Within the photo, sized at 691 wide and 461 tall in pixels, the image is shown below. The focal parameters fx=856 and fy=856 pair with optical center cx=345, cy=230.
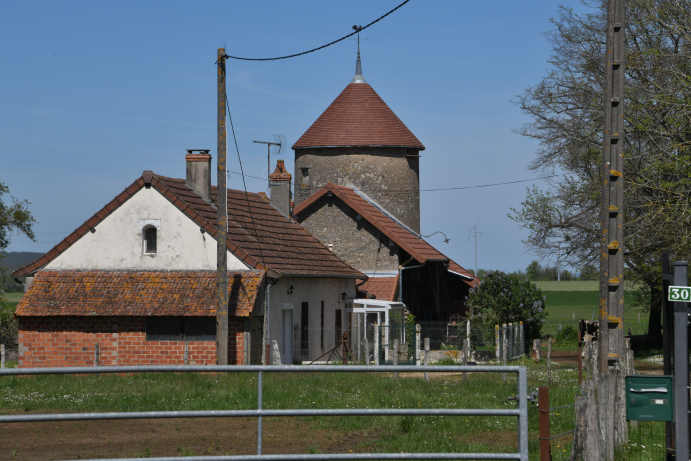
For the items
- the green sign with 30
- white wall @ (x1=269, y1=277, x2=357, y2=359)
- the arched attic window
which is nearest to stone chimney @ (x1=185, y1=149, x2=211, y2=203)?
the arched attic window

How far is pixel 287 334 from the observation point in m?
28.0

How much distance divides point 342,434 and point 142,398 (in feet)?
14.2

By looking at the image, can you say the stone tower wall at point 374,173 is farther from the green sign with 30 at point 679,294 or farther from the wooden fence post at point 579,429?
the green sign with 30 at point 679,294

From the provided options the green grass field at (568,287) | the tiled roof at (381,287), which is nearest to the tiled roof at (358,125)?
the tiled roof at (381,287)

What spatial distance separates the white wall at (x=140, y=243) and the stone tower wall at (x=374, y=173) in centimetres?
1597

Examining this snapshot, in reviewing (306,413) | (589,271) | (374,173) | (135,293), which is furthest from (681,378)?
(374,173)

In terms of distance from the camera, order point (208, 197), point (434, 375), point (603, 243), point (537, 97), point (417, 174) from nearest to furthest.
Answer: point (603, 243), point (434, 375), point (208, 197), point (537, 97), point (417, 174)

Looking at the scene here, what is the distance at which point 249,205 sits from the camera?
105 ft

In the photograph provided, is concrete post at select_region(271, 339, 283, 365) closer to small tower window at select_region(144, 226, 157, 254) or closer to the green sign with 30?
small tower window at select_region(144, 226, 157, 254)

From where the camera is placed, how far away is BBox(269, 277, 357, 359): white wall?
27000 mm

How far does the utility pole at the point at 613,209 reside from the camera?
12.2m

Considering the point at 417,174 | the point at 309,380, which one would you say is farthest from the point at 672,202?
the point at 417,174

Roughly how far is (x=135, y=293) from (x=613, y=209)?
1708 centimetres

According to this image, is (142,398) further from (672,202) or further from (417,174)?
(417,174)
